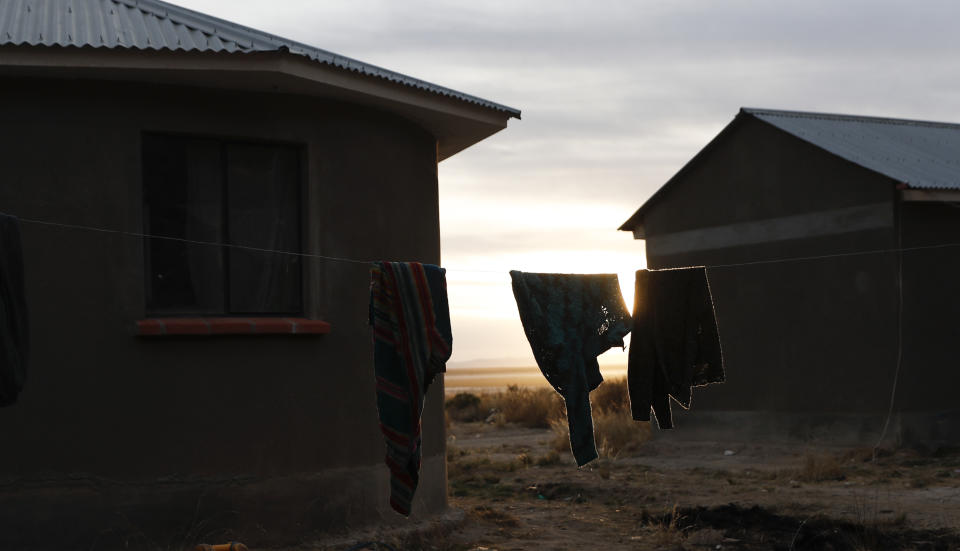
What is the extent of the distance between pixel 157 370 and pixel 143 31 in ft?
9.06

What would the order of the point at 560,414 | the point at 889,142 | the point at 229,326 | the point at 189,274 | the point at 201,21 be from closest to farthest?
the point at 229,326
the point at 189,274
the point at 201,21
the point at 889,142
the point at 560,414

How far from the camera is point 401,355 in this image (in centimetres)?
766

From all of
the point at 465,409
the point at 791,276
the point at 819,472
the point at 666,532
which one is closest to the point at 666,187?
the point at 791,276

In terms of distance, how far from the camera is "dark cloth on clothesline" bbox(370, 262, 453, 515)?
7.61 m

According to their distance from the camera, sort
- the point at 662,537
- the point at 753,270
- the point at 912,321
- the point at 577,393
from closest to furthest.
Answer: the point at 577,393
the point at 662,537
the point at 912,321
the point at 753,270

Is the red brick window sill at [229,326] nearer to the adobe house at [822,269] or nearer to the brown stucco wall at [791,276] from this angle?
the adobe house at [822,269]

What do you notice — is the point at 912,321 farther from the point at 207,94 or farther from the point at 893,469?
the point at 207,94

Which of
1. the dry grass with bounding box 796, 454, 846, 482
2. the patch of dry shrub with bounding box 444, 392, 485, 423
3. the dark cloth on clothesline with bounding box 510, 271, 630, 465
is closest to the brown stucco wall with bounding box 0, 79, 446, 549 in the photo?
the dark cloth on clothesline with bounding box 510, 271, 630, 465

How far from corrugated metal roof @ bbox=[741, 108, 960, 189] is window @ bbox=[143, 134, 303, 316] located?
9117mm

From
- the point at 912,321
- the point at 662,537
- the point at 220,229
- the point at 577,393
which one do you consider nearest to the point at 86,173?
the point at 220,229

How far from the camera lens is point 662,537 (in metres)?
10.0

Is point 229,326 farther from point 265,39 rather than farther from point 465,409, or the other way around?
point 465,409

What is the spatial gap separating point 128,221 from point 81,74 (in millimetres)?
1151

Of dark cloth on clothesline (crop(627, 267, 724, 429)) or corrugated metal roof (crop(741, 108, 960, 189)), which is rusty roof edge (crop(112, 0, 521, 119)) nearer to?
dark cloth on clothesline (crop(627, 267, 724, 429))
